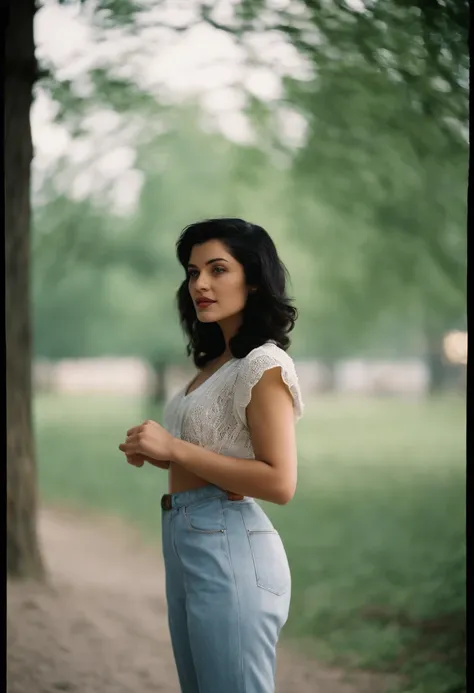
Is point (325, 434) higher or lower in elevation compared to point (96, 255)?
lower

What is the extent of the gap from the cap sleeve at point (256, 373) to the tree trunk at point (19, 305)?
236 centimetres

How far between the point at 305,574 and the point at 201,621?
5.00 meters

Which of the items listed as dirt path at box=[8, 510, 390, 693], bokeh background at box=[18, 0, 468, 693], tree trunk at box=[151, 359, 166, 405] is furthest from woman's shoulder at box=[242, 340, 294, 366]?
tree trunk at box=[151, 359, 166, 405]

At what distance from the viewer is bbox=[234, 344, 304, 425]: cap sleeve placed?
56.6 inches

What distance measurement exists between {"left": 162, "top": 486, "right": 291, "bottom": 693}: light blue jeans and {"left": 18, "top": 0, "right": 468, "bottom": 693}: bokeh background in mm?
1266

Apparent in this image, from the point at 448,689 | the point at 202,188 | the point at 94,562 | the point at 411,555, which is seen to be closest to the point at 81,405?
the point at 202,188

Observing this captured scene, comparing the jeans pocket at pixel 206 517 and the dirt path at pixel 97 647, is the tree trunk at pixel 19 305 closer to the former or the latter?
the dirt path at pixel 97 647

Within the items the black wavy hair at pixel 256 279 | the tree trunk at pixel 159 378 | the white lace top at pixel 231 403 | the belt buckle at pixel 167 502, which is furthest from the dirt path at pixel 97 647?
the tree trunk at pixel 159 378

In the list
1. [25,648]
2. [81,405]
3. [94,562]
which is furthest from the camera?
[81,405]

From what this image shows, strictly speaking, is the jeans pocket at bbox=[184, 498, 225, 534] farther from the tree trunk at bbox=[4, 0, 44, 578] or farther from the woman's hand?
the tree trunk at bbox=[4, 0, 44, 578]

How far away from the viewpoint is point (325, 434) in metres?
13.6

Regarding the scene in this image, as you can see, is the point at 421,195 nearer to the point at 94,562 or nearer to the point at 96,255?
the point at 94,562

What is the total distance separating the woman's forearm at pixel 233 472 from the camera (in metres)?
1.42

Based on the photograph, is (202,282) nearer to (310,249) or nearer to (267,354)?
(267,354)
